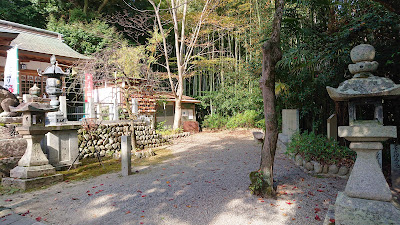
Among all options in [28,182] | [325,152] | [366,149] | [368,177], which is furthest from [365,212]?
[28,182]

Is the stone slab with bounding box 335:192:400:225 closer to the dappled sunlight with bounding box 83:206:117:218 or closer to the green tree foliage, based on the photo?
the dappled sunlight with bounding box 83:206:117:218

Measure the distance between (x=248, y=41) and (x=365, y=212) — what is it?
1314 centimetres

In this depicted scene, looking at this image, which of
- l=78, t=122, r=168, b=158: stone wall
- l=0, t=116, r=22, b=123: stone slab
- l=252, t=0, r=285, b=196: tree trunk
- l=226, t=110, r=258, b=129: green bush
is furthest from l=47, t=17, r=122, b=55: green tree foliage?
l=252, t=0, r=285, b=196: tree trunk

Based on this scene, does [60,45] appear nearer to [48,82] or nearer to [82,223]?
[48,82]

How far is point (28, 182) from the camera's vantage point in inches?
182

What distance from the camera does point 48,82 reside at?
7.23 meters

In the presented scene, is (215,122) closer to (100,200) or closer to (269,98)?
(269,98)

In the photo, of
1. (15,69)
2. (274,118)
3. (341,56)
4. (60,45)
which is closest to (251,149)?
(341,56)

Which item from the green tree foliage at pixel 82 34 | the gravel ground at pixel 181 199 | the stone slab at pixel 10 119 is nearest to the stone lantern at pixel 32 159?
the gravel ground at pixel 181 199

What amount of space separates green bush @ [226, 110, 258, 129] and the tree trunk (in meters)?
9.93

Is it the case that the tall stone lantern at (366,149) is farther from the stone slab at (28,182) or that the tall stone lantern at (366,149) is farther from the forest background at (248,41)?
the stone slab at (28,182)

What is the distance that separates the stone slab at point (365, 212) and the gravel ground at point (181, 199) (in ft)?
2.31

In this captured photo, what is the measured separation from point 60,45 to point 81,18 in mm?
4066

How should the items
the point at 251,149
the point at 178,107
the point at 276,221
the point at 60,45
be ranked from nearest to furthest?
the point at 276,221, the point at 251,149, the point at 60,45, the point at 178,107
